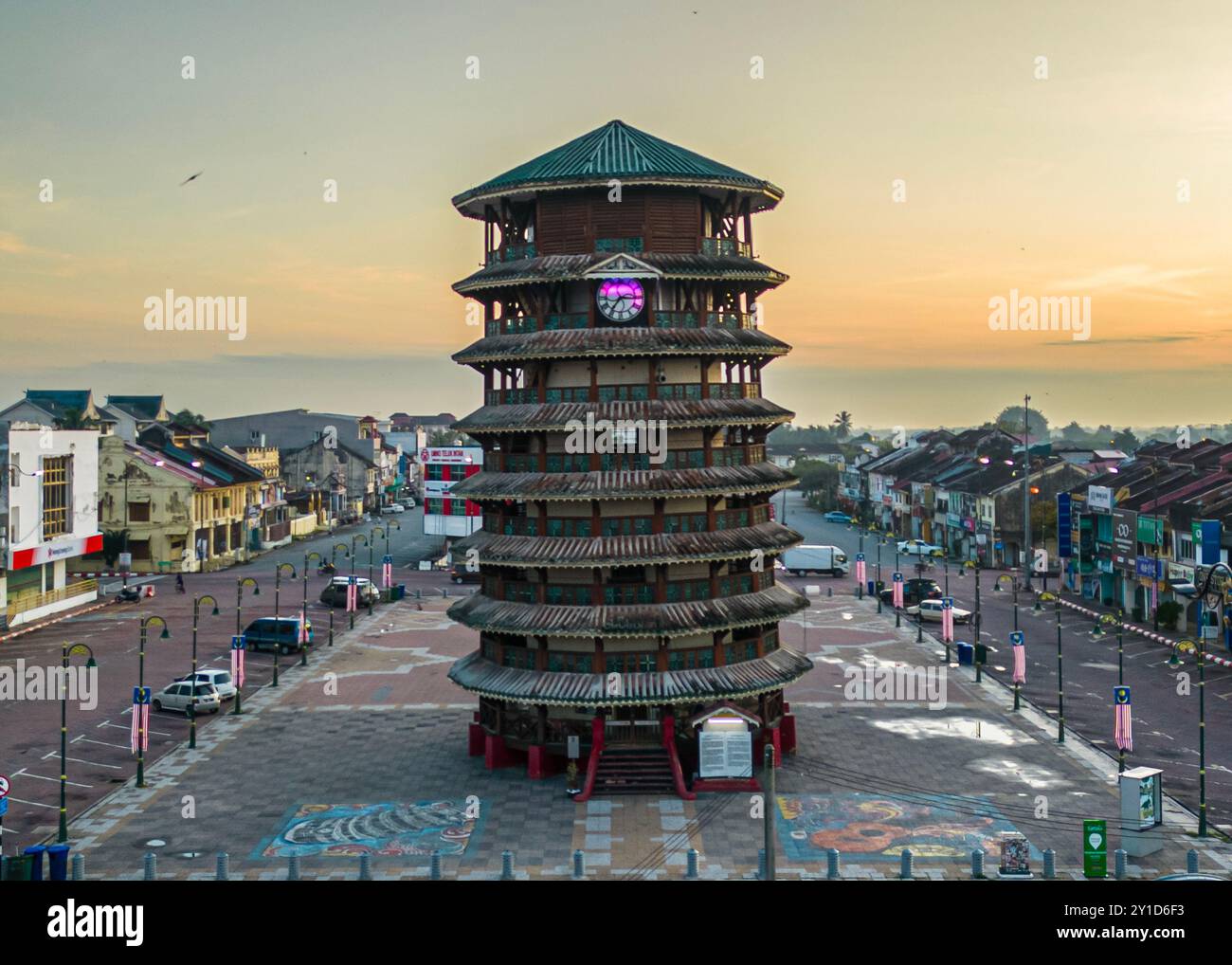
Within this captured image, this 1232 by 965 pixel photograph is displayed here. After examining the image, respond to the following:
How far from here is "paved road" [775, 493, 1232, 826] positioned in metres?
56.8

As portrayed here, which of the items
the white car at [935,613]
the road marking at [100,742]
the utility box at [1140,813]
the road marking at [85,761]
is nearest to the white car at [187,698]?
the road marking at [100,742]

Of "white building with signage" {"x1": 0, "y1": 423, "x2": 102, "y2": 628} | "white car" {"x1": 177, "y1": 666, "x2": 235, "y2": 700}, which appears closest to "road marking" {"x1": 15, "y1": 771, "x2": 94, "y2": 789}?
"white car" {"x1": 177, "y1": 666, "x2": 235, "y2": 700}

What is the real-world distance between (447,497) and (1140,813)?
113 metres

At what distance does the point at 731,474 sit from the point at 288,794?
24.8 meters

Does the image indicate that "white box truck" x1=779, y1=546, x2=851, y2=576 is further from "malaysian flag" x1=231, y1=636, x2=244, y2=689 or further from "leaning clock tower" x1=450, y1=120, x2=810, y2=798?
"leaning clock tower" x1=450, y1=120, x2=810, y2=798

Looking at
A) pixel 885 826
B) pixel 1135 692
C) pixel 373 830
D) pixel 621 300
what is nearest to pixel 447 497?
pixel 1135 692

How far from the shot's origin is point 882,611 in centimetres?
11075

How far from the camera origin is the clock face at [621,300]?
56625 mm

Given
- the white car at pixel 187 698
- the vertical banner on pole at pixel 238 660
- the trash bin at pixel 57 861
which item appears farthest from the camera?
the vertical banner on pole at pixel 238 660

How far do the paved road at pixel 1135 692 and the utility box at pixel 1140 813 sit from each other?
4.72m

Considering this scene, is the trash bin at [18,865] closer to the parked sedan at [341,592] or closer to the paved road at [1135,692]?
the paved road at [1135,692]

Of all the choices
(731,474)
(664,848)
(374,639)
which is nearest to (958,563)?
(374,639)

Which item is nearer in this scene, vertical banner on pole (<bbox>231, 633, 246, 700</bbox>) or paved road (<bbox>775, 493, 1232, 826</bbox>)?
paved road (<bbox>775, 493, 1232, 826</bbox>)

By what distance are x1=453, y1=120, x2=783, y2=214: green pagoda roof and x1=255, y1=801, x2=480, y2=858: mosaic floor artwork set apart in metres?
28.8
